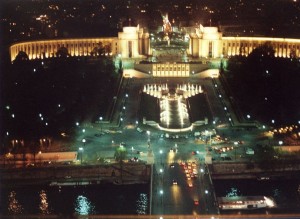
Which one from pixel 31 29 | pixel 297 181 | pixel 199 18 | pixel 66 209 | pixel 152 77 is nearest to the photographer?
pixel 66 209

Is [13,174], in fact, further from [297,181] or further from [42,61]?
[42,61]

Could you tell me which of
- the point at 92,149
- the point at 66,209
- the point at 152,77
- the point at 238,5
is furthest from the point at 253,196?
the point at 238,5

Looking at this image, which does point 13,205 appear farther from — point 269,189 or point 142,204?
point 269,189

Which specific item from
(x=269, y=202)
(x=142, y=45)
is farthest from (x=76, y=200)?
(x=142, y=45)

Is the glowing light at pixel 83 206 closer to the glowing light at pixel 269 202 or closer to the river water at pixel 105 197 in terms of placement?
the river water at pixel 105 197

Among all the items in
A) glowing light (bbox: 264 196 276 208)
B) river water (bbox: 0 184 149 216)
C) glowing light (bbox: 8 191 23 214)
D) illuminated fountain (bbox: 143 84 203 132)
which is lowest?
river water (bbox: 0 184 149 216)

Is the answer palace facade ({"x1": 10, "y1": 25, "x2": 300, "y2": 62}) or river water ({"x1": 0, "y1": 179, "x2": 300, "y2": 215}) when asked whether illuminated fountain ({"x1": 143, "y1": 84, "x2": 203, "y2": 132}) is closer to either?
river water ({"x1": 0, "y1": 179, "x2": 300, "y2": 215})

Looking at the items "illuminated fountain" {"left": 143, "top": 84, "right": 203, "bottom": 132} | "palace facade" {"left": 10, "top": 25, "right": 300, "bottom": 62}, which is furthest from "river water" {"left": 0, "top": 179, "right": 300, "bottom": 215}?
"palace facade" {"left": 10, "top": 25, "right": 300, "bottom": 62}
